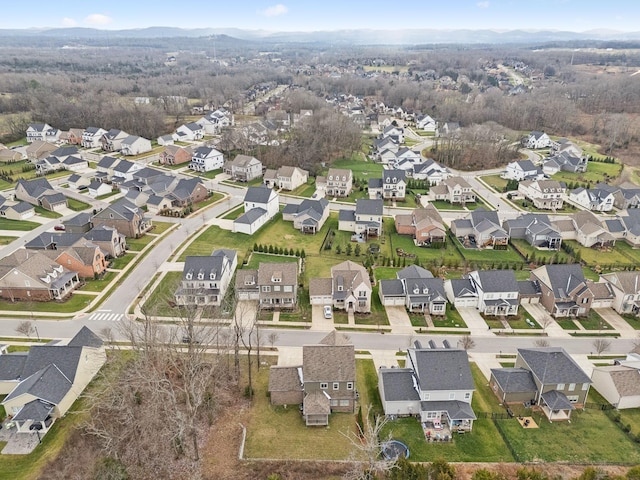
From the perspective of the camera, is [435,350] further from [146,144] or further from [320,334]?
[146,144]

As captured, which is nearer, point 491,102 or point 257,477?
point 257,477

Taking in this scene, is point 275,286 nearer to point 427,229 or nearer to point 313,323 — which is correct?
point 313,323

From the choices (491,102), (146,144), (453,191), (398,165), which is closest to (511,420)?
(453,191)

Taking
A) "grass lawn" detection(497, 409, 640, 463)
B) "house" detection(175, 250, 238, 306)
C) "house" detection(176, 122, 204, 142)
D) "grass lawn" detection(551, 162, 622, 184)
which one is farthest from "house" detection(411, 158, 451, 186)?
"house" detection(176, 122, 204, 142)

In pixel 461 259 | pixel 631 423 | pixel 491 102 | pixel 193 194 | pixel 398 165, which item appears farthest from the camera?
pixel 491 102

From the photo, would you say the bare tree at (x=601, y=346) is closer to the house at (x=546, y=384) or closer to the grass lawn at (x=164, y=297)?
the house at (x=546, y=384)

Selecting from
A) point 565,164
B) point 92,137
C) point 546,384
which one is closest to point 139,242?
point 546,384
